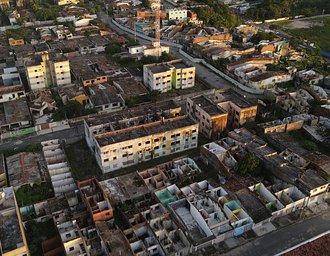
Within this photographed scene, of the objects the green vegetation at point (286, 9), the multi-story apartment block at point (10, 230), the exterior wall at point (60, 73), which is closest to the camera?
the multi-story apartment block at point (10, 230)

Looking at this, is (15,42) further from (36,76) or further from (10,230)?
(10,230)

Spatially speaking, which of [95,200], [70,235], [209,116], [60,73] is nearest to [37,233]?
[70,235]

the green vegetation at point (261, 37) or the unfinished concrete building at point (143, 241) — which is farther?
the green vegetation at point (261, 37)

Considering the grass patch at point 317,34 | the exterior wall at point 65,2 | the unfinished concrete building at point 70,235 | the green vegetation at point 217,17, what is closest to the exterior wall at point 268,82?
the grass patch at point 317,34

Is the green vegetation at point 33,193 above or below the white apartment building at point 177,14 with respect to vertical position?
below

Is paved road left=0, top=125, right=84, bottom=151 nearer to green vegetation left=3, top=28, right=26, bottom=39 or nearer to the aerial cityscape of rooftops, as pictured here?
the aerial cityscape of rooftops

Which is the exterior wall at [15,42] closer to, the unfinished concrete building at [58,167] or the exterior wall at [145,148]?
the unfinished concrete building at [58,167]
